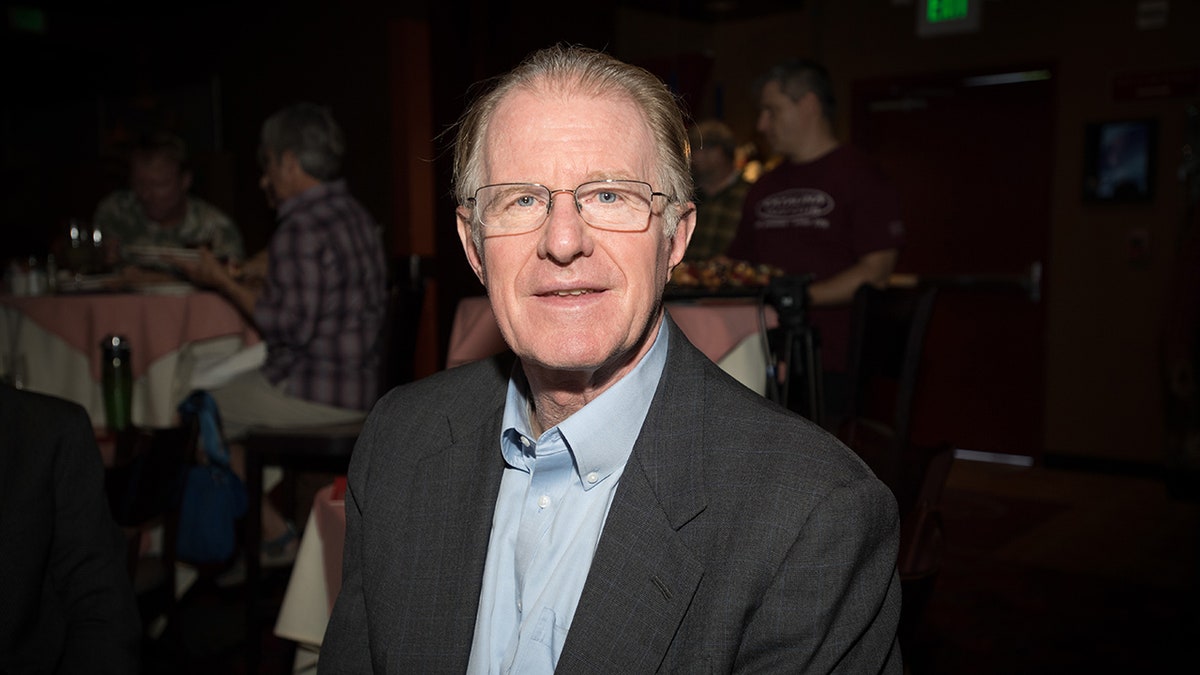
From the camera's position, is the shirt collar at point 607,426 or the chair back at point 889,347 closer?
the shirt collar at point 607,426

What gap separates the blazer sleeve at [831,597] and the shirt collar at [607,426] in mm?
263

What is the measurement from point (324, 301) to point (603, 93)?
2383 mm

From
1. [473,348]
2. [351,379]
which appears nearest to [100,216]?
[351,379]

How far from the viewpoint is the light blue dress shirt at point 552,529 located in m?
1.10

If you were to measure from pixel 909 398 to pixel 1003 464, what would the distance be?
3.89 meters

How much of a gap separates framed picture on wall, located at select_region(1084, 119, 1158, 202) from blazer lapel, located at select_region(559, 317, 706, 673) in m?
5.02

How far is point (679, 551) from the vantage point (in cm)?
103

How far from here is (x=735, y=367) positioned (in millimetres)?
2504

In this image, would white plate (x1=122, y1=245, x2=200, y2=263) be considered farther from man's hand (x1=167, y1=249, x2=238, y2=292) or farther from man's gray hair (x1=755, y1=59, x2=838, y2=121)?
man's gray hair (x1=755, y1=59, x2=838, y2=121)

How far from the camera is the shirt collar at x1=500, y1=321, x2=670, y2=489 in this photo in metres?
1.14

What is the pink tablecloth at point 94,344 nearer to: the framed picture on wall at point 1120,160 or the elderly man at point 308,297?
the elderly man at point 308,297

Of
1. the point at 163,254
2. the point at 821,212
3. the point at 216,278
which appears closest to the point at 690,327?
the point at 821,212

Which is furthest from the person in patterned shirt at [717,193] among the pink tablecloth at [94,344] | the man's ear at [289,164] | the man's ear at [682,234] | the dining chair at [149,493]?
the man's ear at [682,234]

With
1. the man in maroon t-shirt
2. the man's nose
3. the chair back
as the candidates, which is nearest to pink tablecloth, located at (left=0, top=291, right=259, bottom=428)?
the man in maroon t-shirt
